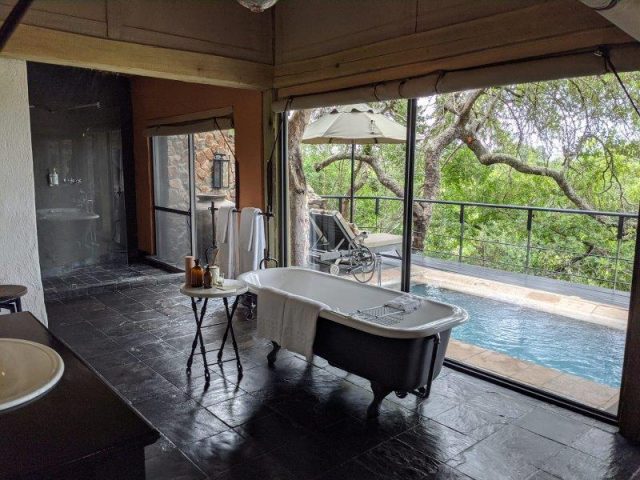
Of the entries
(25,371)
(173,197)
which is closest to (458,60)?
(25,371)

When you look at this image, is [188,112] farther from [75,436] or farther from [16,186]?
[75,436]

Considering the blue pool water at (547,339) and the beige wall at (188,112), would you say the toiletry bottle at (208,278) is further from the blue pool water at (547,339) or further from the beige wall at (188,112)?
the blue pool water at (547,339)

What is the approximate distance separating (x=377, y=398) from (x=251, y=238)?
228cm

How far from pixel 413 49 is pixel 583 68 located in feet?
3.87

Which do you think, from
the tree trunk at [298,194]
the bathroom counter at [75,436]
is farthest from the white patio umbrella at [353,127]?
the bathroom counter at [75,436]

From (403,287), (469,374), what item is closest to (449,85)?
(403,287)

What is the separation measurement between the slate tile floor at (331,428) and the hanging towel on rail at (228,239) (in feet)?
4.15

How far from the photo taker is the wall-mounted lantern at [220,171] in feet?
21.6

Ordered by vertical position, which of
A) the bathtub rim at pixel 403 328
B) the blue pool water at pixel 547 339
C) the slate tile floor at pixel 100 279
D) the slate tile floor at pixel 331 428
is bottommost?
the blue pool water at pixel 547 339

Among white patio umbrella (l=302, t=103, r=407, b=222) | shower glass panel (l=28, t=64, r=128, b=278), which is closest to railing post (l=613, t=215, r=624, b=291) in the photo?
white patio umbrella (l=302, t=103, r=407, b=222)

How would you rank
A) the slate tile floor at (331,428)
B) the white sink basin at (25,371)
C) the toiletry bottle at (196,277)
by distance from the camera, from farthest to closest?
the toiletry bottle at (196,277)
the slate tile floor at (331,428)
the white sink basin at (25,371)

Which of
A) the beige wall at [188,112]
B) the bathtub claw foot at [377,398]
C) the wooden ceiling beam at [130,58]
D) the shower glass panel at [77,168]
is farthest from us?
the shower glass panel at [77,168]

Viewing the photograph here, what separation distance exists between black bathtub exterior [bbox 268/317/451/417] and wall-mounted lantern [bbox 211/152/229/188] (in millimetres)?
4064

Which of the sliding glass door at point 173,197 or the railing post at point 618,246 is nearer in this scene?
the railing post at point 618,246
